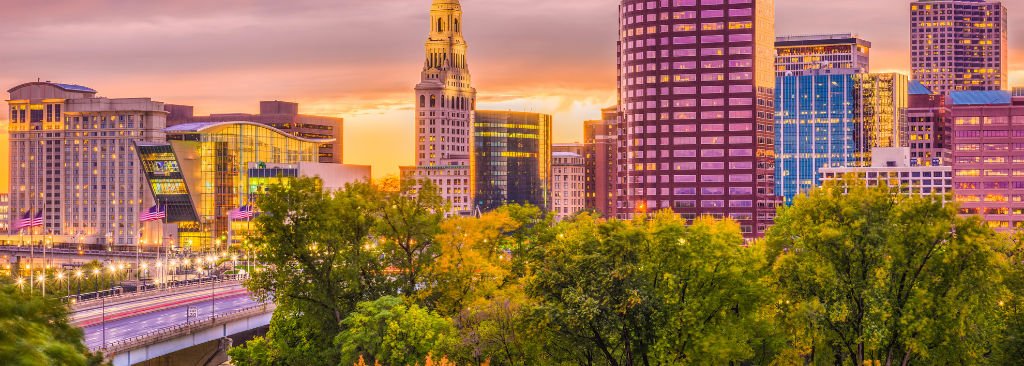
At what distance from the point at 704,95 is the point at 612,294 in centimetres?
13702

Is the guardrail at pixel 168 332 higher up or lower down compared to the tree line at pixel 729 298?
lower down

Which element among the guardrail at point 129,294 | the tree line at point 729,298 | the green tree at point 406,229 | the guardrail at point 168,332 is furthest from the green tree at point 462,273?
the guardrail at point 129,294

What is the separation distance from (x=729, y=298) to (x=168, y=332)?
153 ft

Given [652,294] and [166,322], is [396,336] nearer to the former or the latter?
[652,294]

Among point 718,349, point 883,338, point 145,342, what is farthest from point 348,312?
point 883,338

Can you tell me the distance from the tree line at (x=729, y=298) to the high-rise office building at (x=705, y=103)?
400 feet

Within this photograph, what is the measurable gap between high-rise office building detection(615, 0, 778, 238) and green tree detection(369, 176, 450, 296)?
393 feet

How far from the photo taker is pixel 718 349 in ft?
174

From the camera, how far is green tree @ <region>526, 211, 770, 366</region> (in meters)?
53.4

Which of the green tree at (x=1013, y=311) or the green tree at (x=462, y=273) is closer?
the green tree at (x=1013, y=311)

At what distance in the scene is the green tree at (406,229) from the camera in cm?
7169

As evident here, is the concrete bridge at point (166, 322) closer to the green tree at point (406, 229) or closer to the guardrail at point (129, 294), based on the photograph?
the guardrail at point (129, 294)

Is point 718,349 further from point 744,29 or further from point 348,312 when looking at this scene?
point 744,29

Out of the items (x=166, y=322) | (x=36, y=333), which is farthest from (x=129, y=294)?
(x=36, y=333)
